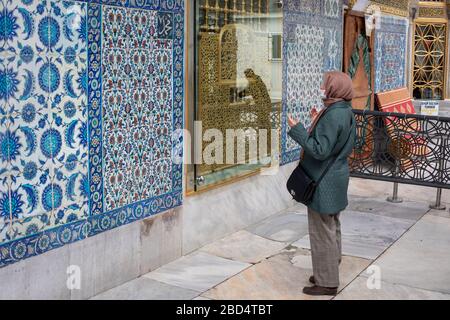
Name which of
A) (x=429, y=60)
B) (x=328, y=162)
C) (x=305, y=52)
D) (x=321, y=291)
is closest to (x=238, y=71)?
(x=305, y=52)

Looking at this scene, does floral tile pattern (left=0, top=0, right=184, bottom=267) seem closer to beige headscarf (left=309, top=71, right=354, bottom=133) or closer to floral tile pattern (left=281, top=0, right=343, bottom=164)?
beige headscarf (left=309, top=71, right=354, bottom=133)

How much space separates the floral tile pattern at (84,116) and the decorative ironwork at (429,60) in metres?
7.49

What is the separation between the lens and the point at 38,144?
11.1 feet

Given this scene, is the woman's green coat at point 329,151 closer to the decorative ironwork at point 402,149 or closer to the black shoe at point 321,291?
the black shoe at point 321,291

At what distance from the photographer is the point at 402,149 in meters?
5.90

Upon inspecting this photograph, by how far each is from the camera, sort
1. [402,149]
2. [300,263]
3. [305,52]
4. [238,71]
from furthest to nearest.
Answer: [305,52], [402,149], [238,71], [300,263]

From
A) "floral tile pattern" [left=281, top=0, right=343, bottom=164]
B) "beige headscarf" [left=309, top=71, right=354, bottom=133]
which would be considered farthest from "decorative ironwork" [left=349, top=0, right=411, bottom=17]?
"beige headscarf" [left=309, top=71, right=354, bottom=133]

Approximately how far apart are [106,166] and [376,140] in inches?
121

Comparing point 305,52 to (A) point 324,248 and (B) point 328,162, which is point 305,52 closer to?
(B) point 328,162

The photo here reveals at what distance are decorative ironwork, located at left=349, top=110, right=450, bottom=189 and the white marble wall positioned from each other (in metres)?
0.94

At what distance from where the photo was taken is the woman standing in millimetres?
3684

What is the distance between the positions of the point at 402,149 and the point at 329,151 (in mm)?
2453

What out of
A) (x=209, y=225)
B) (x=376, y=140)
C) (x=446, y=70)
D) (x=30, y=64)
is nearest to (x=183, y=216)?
(x=209, y=225)

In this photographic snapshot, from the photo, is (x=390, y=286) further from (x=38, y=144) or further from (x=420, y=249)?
(x=38, y=144)
